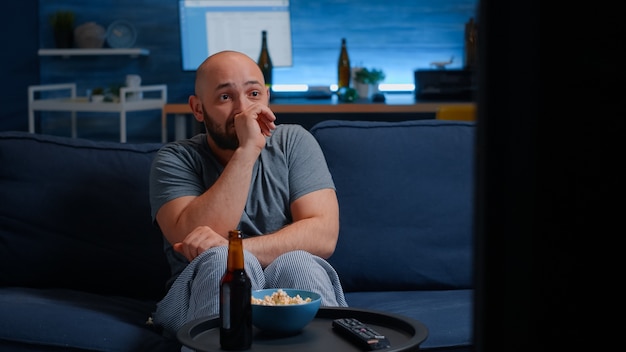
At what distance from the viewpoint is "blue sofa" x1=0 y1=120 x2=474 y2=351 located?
2246 millimetres

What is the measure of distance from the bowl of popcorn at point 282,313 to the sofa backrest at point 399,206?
2.61 ft

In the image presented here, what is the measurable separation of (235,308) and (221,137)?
938 millimetres

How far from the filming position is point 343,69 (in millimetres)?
5086

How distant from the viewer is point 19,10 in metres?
5.58

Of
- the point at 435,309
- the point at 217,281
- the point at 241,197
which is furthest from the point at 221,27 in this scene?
the point at 217,281

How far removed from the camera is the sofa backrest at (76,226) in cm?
224

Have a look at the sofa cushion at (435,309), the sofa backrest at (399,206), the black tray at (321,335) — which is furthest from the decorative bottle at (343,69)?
the black tray at (321,335)

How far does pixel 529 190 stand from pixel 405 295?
1.96m

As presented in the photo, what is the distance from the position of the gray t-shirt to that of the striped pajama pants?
202 mm

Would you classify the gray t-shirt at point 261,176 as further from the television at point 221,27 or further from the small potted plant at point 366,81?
the television at point 221,27

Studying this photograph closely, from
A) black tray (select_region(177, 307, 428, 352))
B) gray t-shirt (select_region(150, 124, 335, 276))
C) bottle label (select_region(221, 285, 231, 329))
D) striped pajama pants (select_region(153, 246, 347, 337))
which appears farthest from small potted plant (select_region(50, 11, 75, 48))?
bottle label (select_region(221, 285, 231, 329))

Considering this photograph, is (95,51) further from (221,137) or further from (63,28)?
(221,137)

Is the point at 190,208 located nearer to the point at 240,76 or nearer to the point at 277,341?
the point at 240,76

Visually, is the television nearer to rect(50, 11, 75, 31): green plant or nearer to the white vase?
the white vase
